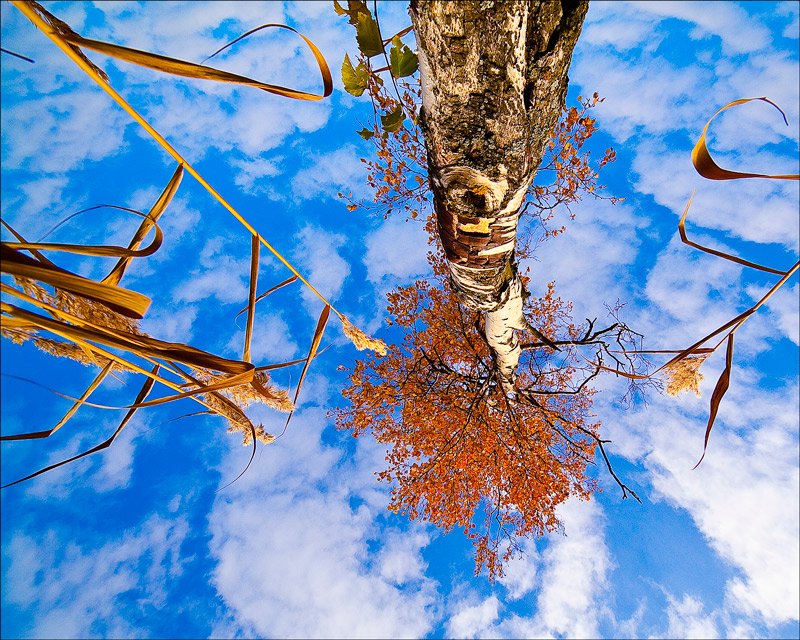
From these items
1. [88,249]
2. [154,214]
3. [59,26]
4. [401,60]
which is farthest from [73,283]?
[401,60]

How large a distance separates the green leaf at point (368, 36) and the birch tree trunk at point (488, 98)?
0.52ft

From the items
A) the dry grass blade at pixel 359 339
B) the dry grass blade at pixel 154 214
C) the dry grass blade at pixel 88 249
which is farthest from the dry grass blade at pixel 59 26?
the dry grass blade at pixel 359 339

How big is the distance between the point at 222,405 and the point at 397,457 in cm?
484

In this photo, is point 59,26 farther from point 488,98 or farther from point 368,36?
point 488,98

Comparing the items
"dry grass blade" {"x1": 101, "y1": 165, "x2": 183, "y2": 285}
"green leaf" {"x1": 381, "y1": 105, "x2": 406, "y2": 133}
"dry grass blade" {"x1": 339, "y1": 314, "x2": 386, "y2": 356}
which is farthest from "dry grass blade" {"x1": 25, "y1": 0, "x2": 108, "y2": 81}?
"dry grass blade" {"x1": 339, "y1": 314, "x2": 386, "y2": 356}

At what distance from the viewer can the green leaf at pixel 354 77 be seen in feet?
4.34

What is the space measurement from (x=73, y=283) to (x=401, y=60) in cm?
149

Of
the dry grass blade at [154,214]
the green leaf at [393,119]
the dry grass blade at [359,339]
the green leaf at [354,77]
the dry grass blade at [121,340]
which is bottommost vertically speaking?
the dry grass blade at [121,340]

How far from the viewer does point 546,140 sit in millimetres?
1506

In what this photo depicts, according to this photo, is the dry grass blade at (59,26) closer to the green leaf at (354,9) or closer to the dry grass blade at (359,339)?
the green leaf at (354,9)

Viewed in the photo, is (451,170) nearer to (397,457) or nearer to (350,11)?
(350,11)

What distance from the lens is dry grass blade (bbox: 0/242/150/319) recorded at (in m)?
0.93

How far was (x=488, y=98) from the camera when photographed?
1.22 m

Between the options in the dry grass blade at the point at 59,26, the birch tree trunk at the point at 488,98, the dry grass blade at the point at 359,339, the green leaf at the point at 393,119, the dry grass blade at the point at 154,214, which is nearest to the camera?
the dry grass blade at the point at 59,26
